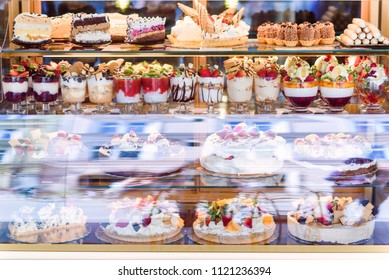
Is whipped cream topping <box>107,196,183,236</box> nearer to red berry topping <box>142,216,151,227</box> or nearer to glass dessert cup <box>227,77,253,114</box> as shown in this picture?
red berry topping <box>142,216,151,227</box>

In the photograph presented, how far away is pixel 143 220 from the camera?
3.76 m

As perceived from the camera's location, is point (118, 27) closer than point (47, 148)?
No

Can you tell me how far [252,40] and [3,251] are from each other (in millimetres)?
1694

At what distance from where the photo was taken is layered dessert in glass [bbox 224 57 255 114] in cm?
372

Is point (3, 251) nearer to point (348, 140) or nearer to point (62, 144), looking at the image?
point (62, 144)

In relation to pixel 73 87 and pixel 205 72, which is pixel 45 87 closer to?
pixel 73 87

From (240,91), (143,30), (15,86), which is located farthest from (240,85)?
(15,86)

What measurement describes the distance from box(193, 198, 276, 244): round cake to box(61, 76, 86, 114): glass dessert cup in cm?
86

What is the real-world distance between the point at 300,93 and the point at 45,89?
1292mm

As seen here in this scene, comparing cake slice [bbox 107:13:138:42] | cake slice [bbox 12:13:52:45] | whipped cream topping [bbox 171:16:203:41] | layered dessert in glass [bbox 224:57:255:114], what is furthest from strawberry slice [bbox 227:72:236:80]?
cake slice [bbox 12:13:52:45]

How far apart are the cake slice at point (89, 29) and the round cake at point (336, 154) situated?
1.13m

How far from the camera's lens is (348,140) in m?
3.76

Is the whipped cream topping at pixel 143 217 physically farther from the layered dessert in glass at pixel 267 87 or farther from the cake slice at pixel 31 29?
the cake slice at pixel 31 29

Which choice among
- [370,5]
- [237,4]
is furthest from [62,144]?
[370,5]
